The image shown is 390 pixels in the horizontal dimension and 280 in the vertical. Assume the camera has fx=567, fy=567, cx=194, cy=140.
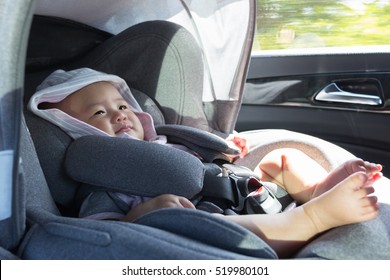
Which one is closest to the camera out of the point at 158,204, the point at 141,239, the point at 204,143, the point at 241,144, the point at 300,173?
the point at 141,239

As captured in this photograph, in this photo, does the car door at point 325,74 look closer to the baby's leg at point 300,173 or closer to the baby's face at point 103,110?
the baby's leg at point 300,173

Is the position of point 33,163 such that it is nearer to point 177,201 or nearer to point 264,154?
point 177,201

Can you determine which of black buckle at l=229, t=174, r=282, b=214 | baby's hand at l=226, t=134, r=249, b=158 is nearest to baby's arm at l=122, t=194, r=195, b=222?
black buckle at l=229, t=174, r=282, b=214

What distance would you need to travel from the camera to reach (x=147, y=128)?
1755 millimetres

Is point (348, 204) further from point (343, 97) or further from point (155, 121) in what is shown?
point (343, 97)

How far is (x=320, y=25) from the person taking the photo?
258cm

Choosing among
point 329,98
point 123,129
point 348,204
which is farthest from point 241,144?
point 329,98

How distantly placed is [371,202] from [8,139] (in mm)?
734

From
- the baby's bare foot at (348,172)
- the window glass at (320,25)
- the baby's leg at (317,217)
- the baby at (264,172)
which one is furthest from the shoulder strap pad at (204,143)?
→ the window glass at (320,25)

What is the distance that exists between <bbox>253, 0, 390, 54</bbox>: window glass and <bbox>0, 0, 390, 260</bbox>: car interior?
0.72m

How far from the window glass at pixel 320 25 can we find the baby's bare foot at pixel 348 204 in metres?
1.42

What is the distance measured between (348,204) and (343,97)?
1318 mm

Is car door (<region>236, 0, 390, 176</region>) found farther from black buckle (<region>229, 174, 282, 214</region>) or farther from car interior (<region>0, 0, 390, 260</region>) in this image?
black buckle (<region>229, 174, 282, 214</region>)
